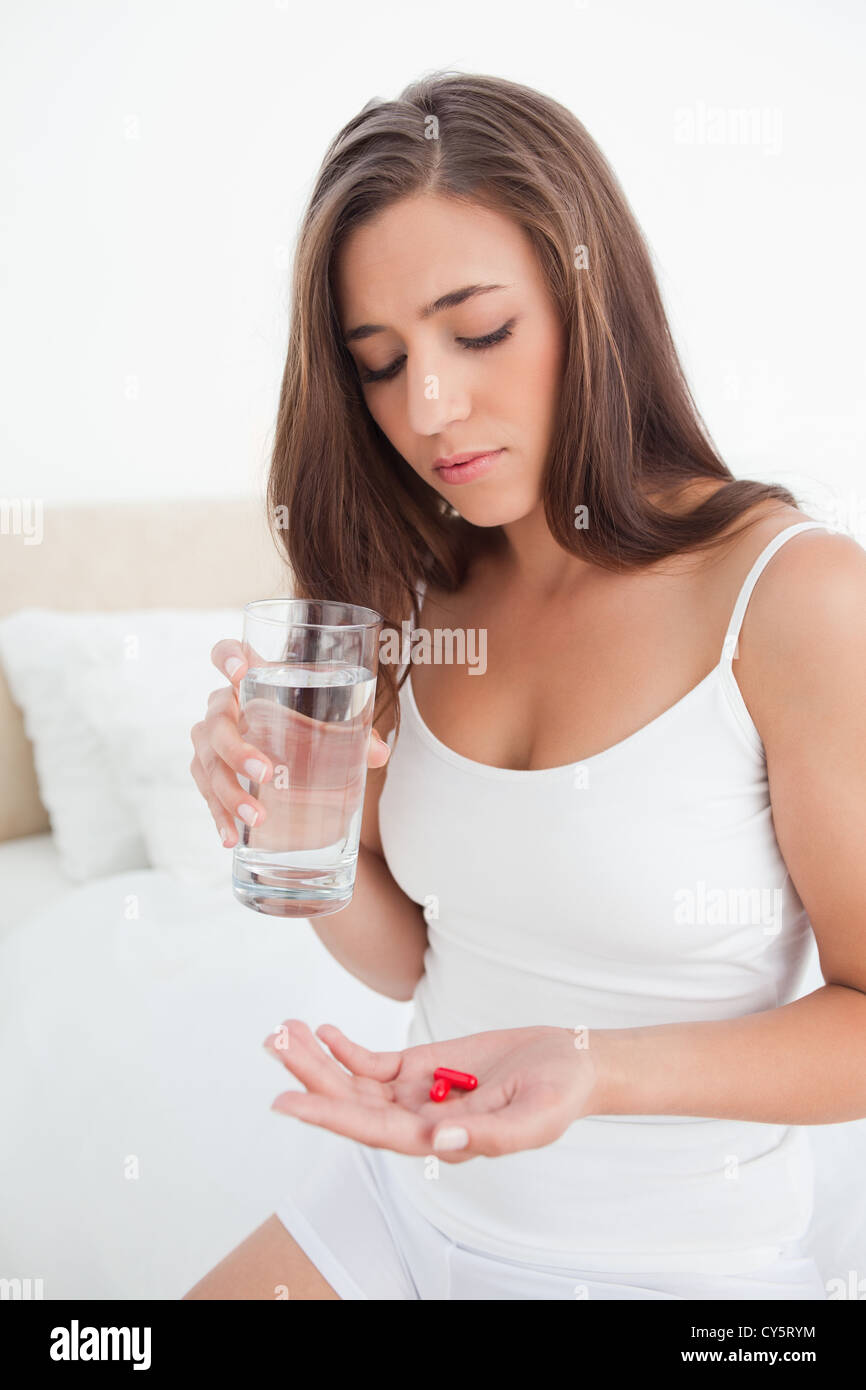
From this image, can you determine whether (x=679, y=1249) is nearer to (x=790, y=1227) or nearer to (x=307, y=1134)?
(x=790, y=1227)

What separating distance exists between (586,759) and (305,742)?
0.98 ft

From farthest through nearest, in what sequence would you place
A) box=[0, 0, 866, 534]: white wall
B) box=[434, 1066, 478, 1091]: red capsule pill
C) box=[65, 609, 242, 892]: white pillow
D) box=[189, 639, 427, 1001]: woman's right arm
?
box=[0, 0, 866, 534]: white wall → box=[65, 609, 242, 892]: white pillow → box=[189, 639, 427, 1001]: woman's right arm → box=[434, 1066, 478, 1091]: red capsule pill

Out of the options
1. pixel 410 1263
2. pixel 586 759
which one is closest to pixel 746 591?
pixel 586 759

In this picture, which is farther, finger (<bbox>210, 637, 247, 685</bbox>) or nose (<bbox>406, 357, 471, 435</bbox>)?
nose (<bbox>406, 357, 471, 435</bbox>)

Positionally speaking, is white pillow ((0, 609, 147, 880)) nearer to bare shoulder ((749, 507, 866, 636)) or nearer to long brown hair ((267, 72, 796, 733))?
long brown hair ((267, 72, 796, 733))

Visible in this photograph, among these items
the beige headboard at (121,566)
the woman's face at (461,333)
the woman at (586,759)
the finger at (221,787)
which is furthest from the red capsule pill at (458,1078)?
the beige headboard at (121,566)

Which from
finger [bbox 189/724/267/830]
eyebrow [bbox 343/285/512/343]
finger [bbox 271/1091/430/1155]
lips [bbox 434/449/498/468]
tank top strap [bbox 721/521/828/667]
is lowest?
finger [bbox 271/1091/430/1155]

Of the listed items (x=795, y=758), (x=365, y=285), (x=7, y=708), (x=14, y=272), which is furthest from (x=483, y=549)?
(x=14, y=272)

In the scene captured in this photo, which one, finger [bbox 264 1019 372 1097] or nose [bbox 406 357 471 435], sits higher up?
nose [bbox 406 357 471 435]

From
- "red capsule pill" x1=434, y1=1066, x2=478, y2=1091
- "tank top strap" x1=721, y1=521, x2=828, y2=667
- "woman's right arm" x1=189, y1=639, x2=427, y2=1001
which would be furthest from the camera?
"woman's right arm" x1=189, y1=639, x2=427, y2=1001

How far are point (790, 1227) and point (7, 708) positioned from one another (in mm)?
1769

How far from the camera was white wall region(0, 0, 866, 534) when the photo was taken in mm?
2301

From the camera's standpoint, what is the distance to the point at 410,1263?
1.12 metres

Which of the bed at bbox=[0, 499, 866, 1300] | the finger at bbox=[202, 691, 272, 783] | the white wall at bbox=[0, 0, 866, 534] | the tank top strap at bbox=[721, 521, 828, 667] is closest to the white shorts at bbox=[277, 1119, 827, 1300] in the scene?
the bed at bbox=[0, 499, 866, 1300]
